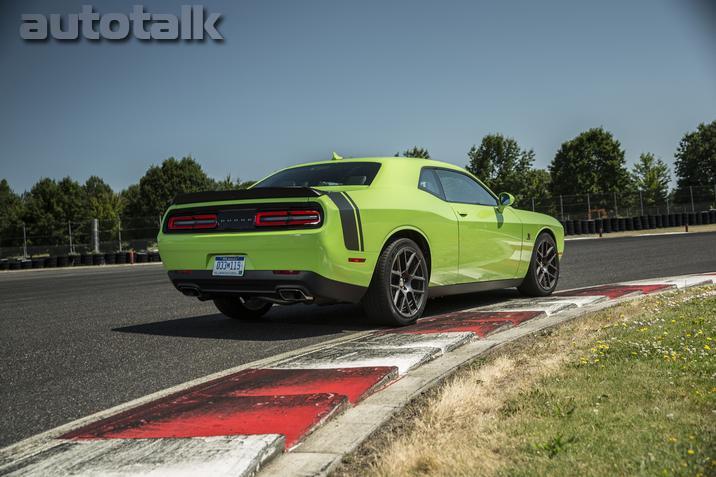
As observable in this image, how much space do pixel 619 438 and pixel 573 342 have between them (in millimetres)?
2135

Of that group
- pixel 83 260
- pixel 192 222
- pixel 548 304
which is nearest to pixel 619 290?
pixel 548 304

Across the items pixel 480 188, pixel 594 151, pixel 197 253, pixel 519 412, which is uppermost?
pixel 594 151

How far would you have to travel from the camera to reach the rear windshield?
590 centimetres

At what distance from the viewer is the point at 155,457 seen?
2.51 meters

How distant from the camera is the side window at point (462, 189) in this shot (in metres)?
6.59

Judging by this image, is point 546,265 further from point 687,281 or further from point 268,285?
point 268,285

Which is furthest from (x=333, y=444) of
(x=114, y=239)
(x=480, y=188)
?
(x=114, y=239)

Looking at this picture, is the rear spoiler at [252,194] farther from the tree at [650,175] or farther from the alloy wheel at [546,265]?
the tree at [650,175]

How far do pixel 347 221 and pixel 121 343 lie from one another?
2110 millimetres

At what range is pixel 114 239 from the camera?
38.5 meters

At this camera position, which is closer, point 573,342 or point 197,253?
point 573,342

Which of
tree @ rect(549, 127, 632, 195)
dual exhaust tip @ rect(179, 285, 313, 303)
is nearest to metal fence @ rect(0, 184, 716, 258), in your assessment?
dual exhaust tip @ rect(179, 285, 313, 303)

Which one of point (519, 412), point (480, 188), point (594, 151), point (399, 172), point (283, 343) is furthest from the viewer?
point (594, 151)

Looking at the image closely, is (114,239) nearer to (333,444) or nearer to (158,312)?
(158,312)
